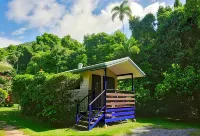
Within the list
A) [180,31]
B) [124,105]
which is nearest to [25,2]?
[124,105]

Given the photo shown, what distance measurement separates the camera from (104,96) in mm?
13836

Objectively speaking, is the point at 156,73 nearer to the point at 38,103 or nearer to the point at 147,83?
the point at 147,83

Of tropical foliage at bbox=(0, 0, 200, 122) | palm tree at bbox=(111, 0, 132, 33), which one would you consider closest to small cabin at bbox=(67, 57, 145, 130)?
tropical foliage at bbox=(0, 0, 200, 122)

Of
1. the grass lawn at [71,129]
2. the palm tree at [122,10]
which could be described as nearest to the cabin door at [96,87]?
the grass lawn at [71,129]

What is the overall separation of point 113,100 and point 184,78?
688 cm

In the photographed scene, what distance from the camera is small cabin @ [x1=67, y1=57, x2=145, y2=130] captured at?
42.3 ft

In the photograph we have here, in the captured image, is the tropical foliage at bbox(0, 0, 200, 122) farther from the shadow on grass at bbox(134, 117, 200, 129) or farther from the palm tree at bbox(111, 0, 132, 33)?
the palm tree at bbox(111, 0, 132, 33)

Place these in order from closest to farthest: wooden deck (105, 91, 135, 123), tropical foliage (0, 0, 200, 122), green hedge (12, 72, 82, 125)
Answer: green hedge (12, 72, 82, 125), wooden deck (105, 91, 135, 123), tropical foliage (0, 0, 200, 122)

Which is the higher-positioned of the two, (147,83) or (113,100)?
(147,83)

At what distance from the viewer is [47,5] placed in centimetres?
1162

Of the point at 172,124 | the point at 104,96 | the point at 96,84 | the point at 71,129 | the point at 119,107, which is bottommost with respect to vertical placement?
the point at 172,124

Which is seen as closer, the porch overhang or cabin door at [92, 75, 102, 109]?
the porch overhang

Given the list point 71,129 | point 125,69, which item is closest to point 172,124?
point 125,69

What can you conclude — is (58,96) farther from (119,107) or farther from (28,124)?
(119,107)
